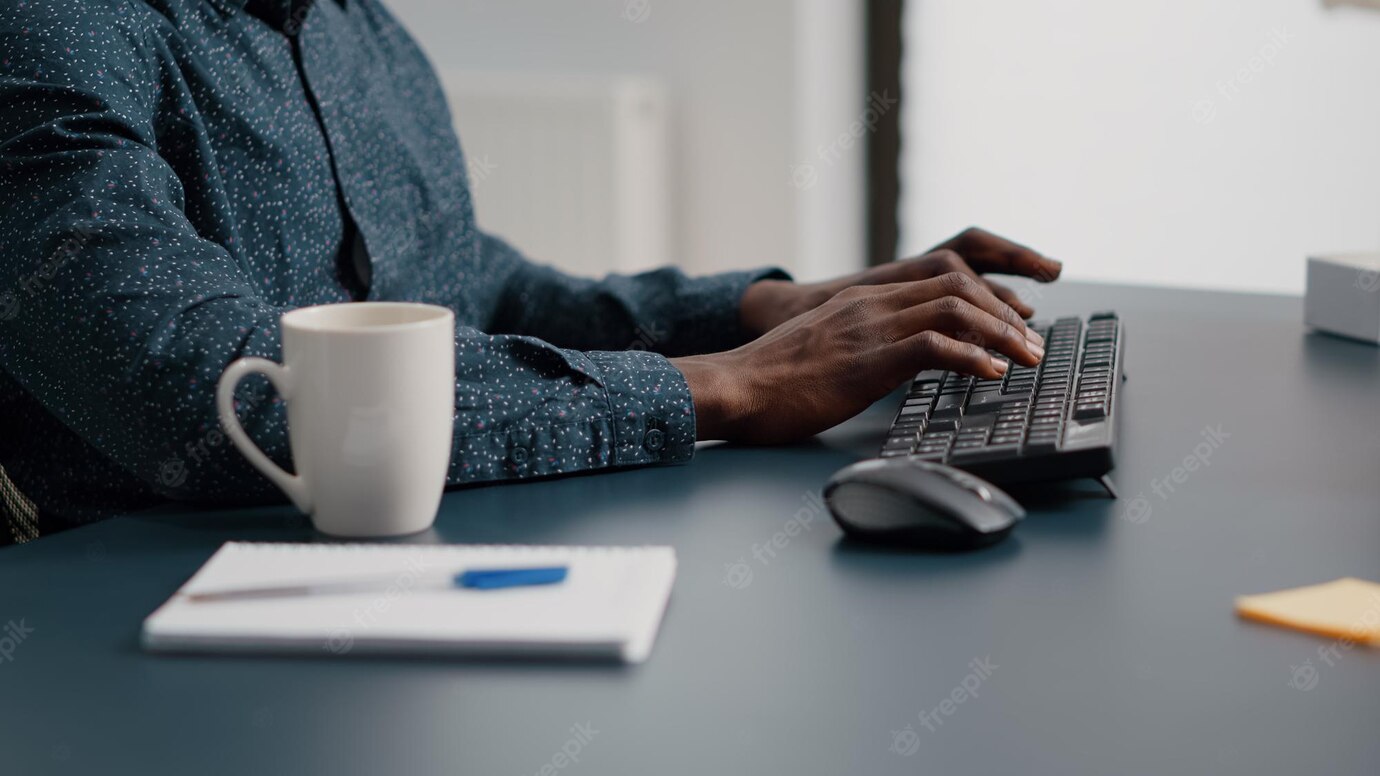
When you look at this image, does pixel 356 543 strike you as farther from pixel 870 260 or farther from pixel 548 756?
pixel 870 260

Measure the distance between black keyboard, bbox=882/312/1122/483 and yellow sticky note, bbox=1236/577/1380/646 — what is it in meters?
0.14

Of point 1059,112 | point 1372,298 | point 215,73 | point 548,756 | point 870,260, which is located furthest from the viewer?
point 870,260

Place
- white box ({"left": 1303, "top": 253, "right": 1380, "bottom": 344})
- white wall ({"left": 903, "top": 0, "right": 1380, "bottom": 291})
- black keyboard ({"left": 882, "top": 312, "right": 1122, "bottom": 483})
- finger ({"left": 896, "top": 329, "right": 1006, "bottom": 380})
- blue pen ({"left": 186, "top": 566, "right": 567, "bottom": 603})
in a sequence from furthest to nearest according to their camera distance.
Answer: white wall ({"left": 903, "top": 0, "right": 1380, "bottom": 291}) → white box ({"left": 1303, "top": 253, "right": 1380, "bottom": 344}) → finger ({"left": 896, "top": 329, "right": 1006, "bottom": 380}) → black keyboard ({"left": 882, "top": 312, "right": 1122, "bottom": 483}) → blue pen ({"left": 186, "top": 566, "right": 567, "bottom": 603})

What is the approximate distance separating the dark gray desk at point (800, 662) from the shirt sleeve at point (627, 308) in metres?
0.41

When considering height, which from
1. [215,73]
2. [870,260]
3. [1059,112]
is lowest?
[870,260]

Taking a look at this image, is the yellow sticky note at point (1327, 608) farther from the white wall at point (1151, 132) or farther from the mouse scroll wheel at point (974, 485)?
the white wall at point (1151, 132)

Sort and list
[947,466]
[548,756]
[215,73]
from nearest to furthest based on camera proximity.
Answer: [548,756]
[947,466]
[215,73]

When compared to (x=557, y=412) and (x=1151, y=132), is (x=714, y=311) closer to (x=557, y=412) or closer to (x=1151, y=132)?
(x=557, y=412)

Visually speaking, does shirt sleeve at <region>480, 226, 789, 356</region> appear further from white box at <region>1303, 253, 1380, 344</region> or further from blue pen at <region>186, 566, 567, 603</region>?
blue pen at <region>186, 566, 567, 603</region>

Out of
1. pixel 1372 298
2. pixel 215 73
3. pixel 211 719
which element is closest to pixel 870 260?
pixel 1372 298

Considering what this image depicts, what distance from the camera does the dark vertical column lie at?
271cm

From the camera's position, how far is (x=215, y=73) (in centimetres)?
93

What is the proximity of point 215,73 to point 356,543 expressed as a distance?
1.51 feet

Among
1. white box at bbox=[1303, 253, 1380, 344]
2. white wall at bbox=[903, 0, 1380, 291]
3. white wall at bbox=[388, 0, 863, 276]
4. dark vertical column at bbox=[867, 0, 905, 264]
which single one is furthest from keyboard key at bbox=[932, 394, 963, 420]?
dark vertical column at bbox=[867, 0, 905, 264]
